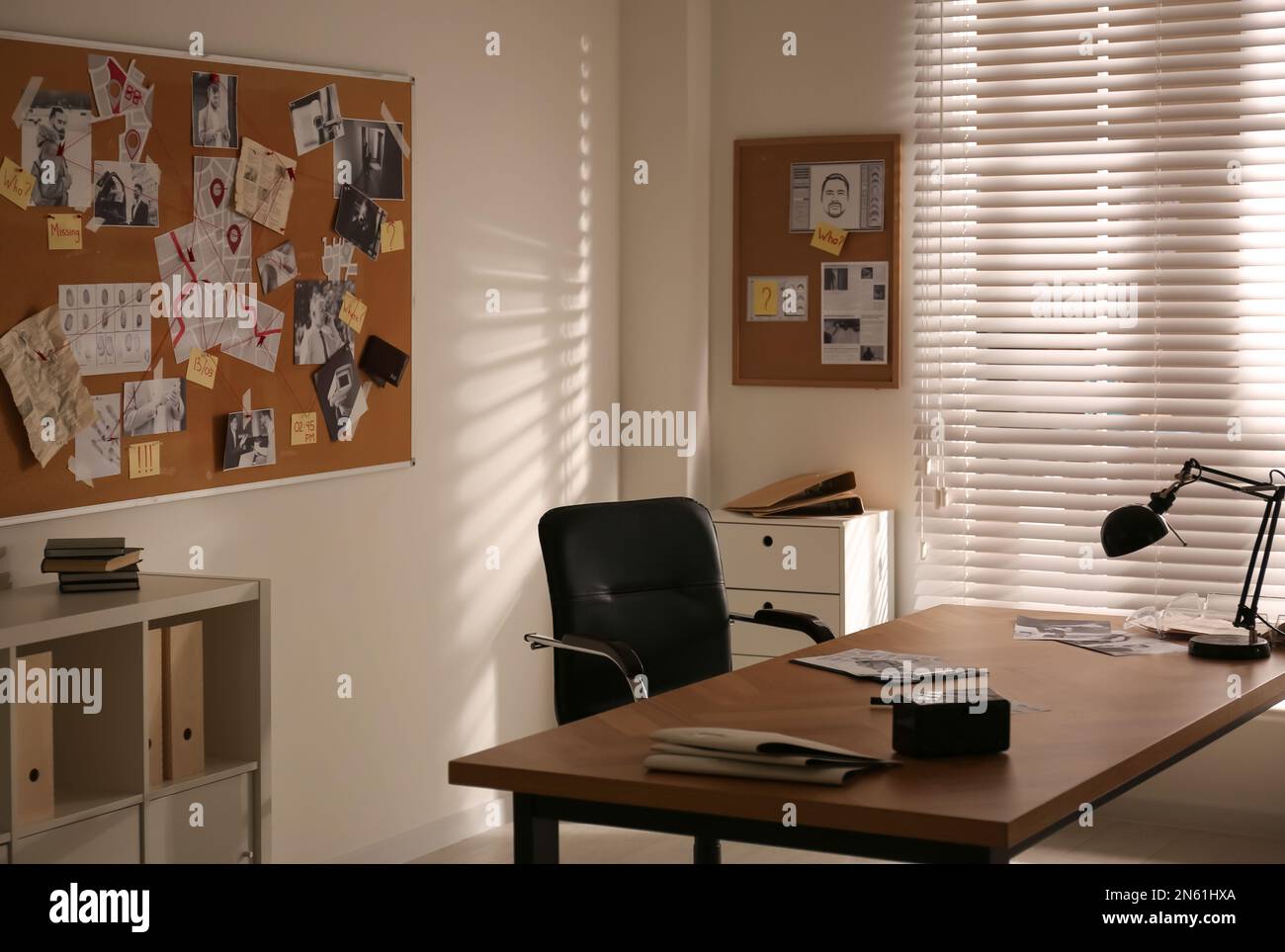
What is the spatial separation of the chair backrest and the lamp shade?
888mm

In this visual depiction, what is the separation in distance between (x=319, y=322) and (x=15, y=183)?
37.2 inches

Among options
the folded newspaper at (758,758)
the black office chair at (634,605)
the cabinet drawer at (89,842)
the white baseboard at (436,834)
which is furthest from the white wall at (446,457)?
the folded newspaper at (758,758)

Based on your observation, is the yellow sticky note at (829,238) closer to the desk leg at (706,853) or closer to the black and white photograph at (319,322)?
the black and white photograph at (319,322)

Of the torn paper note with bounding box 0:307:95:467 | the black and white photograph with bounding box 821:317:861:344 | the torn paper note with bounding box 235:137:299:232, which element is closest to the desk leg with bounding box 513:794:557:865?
the torn paper note with bounding box 0:307:95:467

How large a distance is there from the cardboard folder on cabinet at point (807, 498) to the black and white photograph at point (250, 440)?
5.47 feet

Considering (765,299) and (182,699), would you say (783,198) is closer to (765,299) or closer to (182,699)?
(765,299)

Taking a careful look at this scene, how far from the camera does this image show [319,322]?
3.90m

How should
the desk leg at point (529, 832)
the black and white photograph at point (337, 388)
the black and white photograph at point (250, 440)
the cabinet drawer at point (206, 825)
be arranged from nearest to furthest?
1. the desk leg at point (529, 832)
2. the cabinet drawer at point (206, 825)
3. the black and white photograph at point (250, 440)
4. the black and white photograph at point (337, 388)

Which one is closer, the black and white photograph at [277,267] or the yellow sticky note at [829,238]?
the black and white photograph at [277,267]

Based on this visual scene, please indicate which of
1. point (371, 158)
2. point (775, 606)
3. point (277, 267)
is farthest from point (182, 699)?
point (775, 606)

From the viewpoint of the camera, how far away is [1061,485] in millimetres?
4840

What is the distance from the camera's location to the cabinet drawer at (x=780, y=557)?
4.69 metres

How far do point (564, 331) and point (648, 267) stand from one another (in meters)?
0.45
